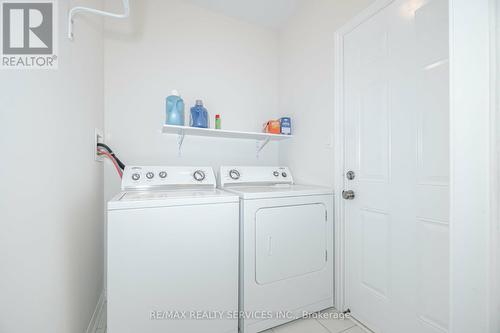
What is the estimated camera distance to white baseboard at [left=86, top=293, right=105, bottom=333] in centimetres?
136

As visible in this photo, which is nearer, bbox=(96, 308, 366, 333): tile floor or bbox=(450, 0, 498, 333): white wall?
bbox=(450, 0, 498, 333): white wall

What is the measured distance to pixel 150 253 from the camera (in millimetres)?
1111

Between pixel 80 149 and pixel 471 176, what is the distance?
1753mm

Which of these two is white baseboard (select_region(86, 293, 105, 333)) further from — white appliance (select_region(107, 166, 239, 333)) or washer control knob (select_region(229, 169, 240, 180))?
washer control knob (select_region(229, 169, 240, 180))

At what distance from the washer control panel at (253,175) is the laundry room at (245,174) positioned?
0.05 feet

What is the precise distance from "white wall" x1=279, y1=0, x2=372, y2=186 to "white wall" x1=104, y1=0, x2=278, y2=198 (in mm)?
279

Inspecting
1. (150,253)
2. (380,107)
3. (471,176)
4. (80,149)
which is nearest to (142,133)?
(80,149)

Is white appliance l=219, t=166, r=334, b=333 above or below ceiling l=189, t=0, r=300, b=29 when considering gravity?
below

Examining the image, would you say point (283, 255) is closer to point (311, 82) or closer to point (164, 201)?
point (164, 201)

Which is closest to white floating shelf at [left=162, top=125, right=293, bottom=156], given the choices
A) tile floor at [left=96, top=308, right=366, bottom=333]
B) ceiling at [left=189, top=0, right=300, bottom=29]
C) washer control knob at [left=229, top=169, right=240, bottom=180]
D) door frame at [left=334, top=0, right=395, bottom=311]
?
washer control knob at [left=229, top=169, right=240, bottom=180]

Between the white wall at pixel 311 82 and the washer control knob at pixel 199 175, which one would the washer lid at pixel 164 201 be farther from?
the white wall at pixel 311 82

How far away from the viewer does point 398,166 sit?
4.13 ft

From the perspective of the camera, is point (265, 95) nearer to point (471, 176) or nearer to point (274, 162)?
point (274, 162)

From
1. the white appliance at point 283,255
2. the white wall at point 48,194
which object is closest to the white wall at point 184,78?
the white wall at point 48,194
